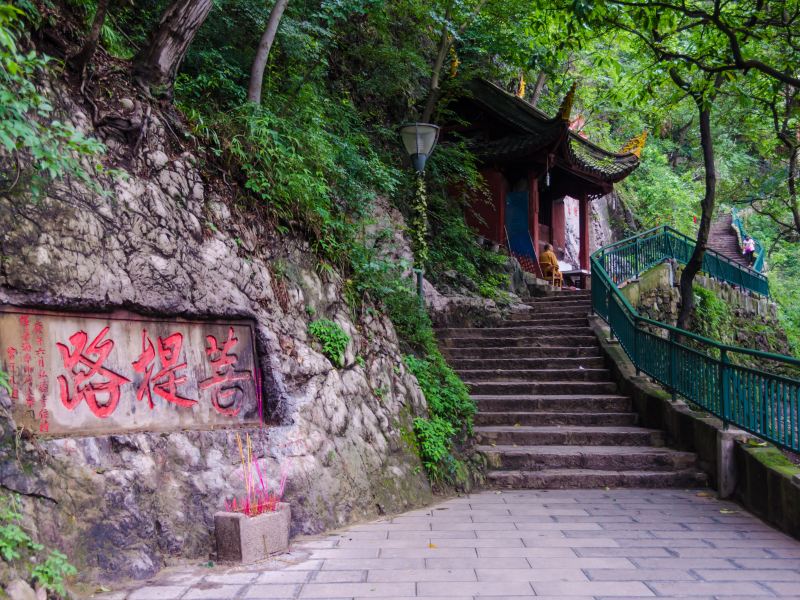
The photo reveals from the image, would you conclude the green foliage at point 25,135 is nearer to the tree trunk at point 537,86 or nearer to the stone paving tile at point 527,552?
the stone paving tile at point 527,552

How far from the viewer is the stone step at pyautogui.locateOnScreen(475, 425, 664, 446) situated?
26.7ft

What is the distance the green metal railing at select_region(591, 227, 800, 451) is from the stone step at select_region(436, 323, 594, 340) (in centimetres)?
62

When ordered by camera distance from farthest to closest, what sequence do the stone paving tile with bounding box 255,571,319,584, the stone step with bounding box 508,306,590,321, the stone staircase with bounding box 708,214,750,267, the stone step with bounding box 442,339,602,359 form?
the stone staircase with bounding box 708,214,750,267
the stone step with bounding box 508,306,590,321
the stone step with bounding box 442,339,602,359
the stone paving tile with bounding box 255,571,319,584

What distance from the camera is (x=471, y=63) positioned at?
50.9ft

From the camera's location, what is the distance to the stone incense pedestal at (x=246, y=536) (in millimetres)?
4418

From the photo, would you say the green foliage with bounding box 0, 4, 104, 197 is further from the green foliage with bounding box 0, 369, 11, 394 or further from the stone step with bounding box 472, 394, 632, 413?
the stone step with bounding box 472, 394, 632, 413

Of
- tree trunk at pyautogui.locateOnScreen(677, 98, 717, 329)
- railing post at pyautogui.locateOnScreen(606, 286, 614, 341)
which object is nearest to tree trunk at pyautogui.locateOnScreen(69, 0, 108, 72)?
tree trunk at pyautogui.locateOnScreen(677, 98, 717, 329)

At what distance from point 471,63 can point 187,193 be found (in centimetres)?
1174

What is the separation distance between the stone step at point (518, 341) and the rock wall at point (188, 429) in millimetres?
4384

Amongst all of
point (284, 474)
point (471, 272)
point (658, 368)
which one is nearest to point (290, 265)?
point (284, 474)

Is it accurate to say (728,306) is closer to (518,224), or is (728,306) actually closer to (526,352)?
(518,224)

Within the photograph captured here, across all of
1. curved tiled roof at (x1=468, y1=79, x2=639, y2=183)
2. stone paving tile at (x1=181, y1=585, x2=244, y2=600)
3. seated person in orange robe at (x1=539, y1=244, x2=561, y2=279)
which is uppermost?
curved tiled roof at (x1=468, y1=79, x2=639, y2=183)

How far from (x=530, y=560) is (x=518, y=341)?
7.05m

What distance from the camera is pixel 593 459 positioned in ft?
25.0
